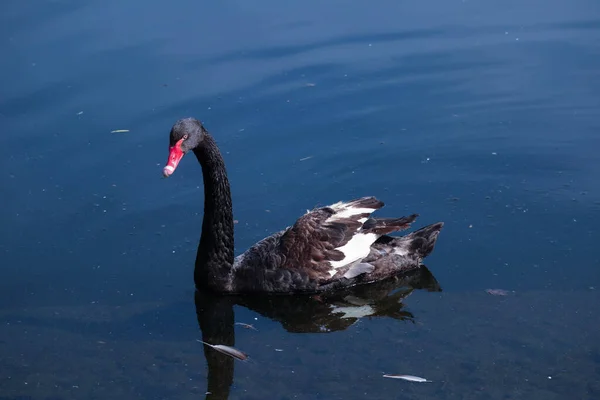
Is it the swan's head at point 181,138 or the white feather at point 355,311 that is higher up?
the swan's head at point 181,138

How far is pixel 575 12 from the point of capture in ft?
33.7

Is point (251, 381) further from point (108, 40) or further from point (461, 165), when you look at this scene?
point (108, 40)

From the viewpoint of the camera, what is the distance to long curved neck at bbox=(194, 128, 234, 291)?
6.22m

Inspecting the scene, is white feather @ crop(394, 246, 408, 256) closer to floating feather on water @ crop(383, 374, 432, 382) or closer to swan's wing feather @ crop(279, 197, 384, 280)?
swan's wing feather @ crop(279, 197, 384, 280)

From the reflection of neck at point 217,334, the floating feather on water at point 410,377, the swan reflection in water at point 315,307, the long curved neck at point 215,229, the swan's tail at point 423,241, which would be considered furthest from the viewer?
the swan's tail at point 423,241

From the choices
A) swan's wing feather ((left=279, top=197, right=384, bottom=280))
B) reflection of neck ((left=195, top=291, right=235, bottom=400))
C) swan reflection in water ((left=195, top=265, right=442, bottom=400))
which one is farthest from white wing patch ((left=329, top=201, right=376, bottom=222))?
reflection of neck ((left=195, top=291, right=235, bottom=400))

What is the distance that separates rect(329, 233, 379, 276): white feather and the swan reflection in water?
21 cm

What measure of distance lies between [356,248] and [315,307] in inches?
20.3

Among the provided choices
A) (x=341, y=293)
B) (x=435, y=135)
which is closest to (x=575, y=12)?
(x=435, y=135)

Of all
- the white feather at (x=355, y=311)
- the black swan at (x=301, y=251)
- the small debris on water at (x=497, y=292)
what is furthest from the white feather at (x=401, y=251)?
the small debris on water at (x=497, y=292)

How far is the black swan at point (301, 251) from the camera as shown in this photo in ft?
20.5

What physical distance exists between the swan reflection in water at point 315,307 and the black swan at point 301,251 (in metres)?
0.07

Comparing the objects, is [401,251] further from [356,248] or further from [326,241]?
[326,241]

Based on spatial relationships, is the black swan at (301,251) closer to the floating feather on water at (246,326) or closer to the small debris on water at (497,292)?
the floating feather on water at (246,326)
